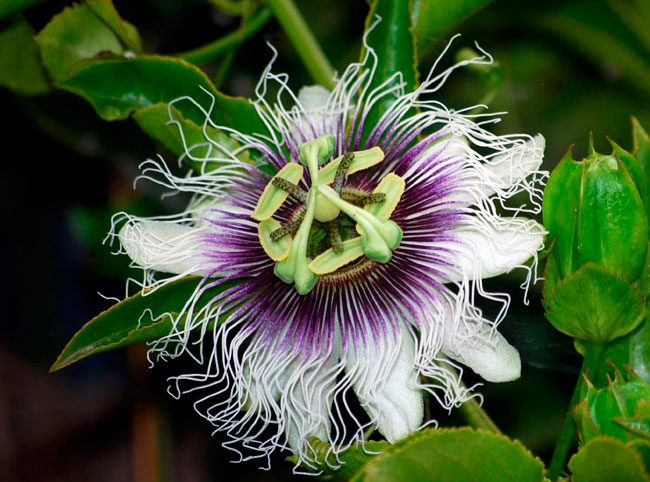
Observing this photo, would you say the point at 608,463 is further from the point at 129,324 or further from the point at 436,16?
the point at 436,16

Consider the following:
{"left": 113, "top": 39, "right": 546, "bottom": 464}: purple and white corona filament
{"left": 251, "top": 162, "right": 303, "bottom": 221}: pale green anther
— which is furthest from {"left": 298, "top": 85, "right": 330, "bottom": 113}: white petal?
{"left": 251, "top": 162, "right": 303, "bottom": 221}: pale green anther

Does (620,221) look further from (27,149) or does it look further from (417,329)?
(27,149)

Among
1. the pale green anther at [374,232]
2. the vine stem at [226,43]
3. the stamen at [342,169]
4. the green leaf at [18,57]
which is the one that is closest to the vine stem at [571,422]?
the pale green anther at [374,232]

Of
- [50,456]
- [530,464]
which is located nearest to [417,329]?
[530,464]

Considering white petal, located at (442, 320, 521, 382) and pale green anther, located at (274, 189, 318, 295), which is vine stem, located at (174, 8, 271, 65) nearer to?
pale green anther, located at (274, 189, 318, 295)

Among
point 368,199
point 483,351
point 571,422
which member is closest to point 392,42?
point 368,199

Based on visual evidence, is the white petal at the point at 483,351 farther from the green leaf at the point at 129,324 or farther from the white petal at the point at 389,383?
the green leaf at the point at 129,324
